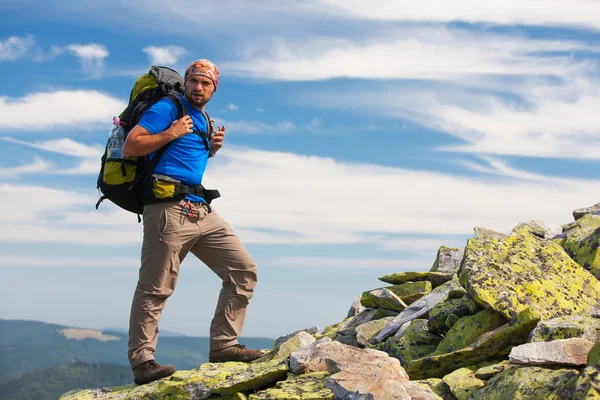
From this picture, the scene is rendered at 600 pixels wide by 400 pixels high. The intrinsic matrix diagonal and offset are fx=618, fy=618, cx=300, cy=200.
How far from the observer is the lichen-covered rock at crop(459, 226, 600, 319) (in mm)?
11812

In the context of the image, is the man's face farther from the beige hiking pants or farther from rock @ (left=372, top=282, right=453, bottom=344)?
rock @ (left=372, top=282, right=453, bottom=344)

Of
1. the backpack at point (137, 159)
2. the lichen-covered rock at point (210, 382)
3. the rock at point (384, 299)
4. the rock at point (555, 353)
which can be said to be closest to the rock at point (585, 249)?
the rock at point (384, 299)

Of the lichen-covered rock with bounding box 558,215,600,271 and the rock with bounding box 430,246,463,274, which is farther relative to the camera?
the rock with bounding box 430,246,463,274

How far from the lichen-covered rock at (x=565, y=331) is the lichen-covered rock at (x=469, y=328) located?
1.11 meters

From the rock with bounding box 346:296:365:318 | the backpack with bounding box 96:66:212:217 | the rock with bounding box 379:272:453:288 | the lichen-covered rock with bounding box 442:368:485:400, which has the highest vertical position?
the backpack with bounding box 96:66:212:217

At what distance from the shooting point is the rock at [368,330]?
47.6 feet

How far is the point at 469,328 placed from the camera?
1182cm

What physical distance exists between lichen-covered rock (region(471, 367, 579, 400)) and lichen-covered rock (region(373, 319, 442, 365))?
2971 millimetres

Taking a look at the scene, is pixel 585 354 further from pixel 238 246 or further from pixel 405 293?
pixel 405 293

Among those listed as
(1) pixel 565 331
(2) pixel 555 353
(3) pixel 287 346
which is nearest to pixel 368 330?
(3) pixel 287 346

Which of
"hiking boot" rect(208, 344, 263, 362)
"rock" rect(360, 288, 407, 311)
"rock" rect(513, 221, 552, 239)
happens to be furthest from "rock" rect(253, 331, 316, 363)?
"rock" rect(513, 221, 552, 239)

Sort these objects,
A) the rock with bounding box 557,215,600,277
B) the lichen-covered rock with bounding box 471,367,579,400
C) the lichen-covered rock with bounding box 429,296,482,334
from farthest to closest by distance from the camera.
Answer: the rock with bounding box 557,215,600,277 < the lichen-covered rock with bounding box 429,296,482,334 < the lichen-covered rock with bounding box 471,367,579,400

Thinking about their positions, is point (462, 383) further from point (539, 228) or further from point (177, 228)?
point (539, 228)

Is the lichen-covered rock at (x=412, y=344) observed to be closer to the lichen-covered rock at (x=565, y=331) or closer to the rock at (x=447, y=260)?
the lichen-covered rock at (x=565, y=331)
